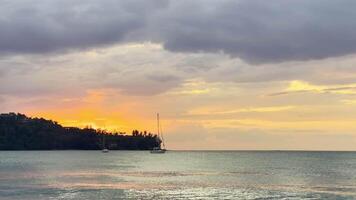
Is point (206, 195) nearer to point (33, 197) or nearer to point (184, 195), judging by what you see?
point (184, 195)

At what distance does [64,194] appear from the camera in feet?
234

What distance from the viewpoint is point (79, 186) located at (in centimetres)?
8438

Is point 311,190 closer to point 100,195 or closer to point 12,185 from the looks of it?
point 100,195

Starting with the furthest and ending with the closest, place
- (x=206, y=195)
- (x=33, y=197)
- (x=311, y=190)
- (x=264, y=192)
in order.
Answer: (x=311, y=190) < (x=264, y=192) < (x=206, y=195) < (x=33, y=197)

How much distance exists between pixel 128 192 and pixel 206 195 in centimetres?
1059

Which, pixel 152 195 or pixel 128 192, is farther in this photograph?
pixel 128 192

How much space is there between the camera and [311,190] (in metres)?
82.8

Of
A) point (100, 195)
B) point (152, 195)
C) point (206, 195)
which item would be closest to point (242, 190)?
point (206, 195)

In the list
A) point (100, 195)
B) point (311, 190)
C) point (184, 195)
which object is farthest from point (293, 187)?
point (100, 195)

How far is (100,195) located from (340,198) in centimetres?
2907

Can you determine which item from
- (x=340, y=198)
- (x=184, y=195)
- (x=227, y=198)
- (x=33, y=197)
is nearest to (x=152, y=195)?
(x=184, y=195)

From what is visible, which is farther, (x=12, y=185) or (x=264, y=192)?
(x=12, y=185)

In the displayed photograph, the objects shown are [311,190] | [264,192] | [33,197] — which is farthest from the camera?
[311,190]

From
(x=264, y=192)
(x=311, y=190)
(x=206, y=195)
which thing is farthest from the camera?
(x=311, y=190)
